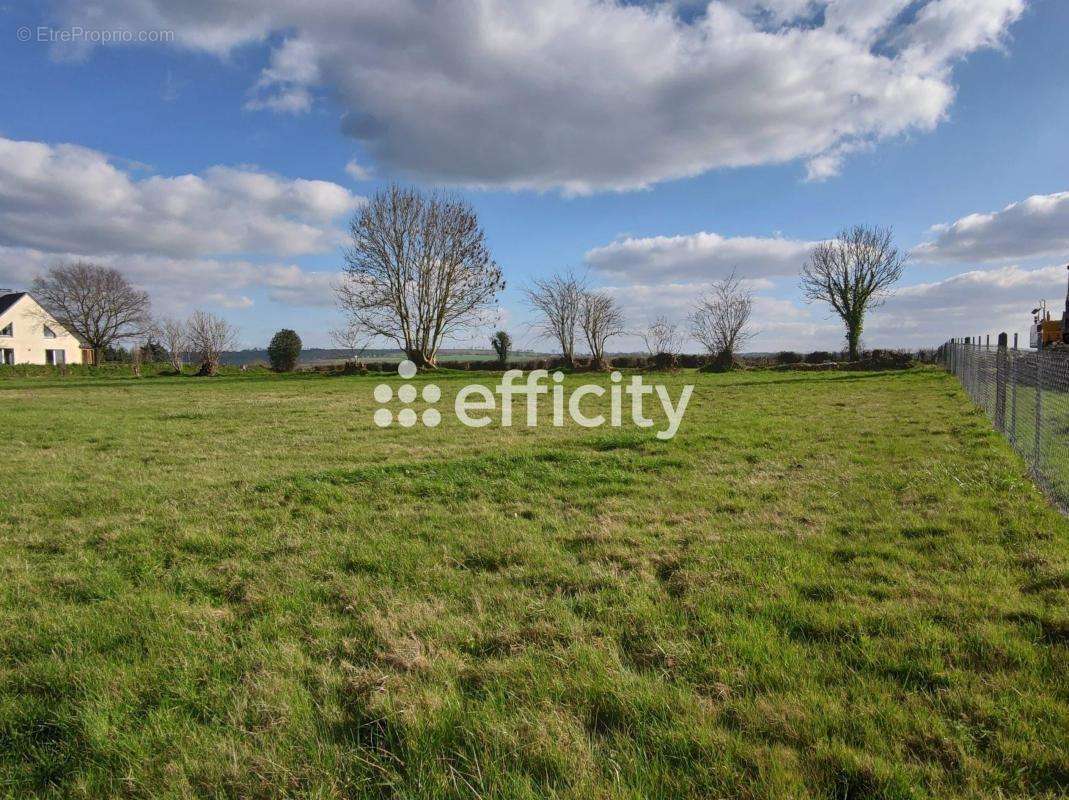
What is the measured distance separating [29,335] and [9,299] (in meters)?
4.17

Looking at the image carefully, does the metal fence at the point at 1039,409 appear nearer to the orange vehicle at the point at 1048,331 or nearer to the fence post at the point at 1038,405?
the fence post at the point at 1038,405

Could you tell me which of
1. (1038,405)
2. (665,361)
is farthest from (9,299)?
(1038,405)

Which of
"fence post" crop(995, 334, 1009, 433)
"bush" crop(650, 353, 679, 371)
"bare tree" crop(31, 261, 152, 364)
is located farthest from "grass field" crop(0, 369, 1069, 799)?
"bare tree" crop(31, 261, 152, 364)

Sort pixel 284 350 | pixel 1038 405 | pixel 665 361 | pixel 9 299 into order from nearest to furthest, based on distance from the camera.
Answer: pixel 1038 405 < pixel 665 361 < pixel 284 350 < pixel 9 299

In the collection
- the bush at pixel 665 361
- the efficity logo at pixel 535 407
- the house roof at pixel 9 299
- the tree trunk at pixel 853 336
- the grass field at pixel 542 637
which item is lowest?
the grass field at pixel 542 637

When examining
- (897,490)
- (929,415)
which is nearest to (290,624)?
(897,490)

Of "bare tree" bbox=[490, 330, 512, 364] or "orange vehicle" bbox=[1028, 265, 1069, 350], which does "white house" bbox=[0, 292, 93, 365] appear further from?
"orange vehicle" bbox=[1028, 265, 1069, 350]

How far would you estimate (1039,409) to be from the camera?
5.70 meters

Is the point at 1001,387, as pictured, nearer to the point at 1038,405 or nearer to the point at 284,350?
the point at 1038,405

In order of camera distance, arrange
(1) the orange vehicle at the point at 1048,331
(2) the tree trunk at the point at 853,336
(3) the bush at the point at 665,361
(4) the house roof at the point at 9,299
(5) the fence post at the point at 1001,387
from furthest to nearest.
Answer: (4) the house roof at the point at 9,299, (2) the tree trunk at the point at 853,336, (3) the bush at the point at 665,361, (1) the orange vehicle at the point at 1048,331, (5) the fence post at the point at 1001,387

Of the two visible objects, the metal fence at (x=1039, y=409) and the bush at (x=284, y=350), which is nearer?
the metal fence at (x=1039, y=409)

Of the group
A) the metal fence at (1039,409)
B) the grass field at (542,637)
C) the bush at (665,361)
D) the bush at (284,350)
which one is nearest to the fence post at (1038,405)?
the metal fence at (1039,409)

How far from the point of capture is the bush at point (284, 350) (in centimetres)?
3984

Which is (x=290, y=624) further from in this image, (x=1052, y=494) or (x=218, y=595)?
(x=1052, y=494)
